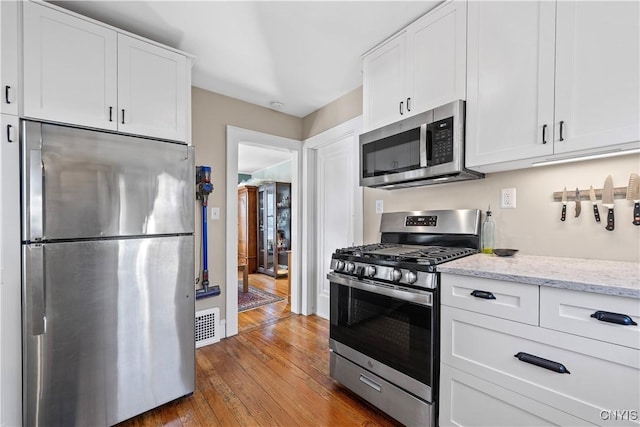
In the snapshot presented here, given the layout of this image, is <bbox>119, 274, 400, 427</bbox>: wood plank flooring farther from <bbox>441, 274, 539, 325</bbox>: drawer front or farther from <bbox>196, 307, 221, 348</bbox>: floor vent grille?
<bbox>441, 274, 539, 325</bbox>: drawer front

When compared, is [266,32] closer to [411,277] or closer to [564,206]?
[411,277]

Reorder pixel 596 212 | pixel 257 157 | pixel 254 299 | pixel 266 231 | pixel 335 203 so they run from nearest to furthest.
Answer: pixel 596 212 → pixel 335 203 → pixel 254 299 → pixel 257 157 → pixel 266 231

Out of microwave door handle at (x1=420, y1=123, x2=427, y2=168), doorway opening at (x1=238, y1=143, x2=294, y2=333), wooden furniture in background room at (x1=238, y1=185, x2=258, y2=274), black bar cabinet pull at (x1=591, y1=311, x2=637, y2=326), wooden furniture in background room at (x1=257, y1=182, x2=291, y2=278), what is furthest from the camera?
wooden furniture in background room at (x1=238, y1=185, x2=258, y2=274)

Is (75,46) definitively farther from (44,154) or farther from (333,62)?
(333,62)

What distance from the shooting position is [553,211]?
1598 mm

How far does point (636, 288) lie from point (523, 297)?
0.33 metres

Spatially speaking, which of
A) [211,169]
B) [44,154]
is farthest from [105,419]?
[211,169]

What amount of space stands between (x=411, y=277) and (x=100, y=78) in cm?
214

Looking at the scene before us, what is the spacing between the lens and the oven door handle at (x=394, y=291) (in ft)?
4.74

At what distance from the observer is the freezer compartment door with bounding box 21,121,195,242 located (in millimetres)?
1421

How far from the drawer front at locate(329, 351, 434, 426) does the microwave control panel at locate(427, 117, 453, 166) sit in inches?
53.5

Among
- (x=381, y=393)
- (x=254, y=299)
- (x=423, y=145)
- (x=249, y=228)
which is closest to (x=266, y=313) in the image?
(x=254, y=299)

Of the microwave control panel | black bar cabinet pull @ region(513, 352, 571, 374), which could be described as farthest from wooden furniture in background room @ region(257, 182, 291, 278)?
black bar cabinet pull @ region(513, 352, 571, 374)

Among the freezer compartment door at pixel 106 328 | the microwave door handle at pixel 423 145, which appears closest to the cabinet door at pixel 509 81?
the microwave door handle at pixel 423 145
